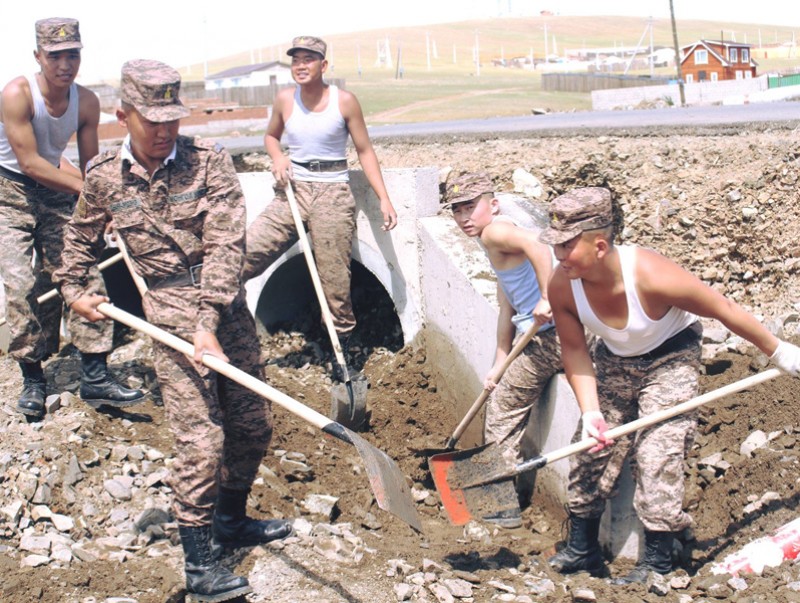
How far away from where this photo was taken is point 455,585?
460 centimetres

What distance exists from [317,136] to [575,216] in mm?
3341

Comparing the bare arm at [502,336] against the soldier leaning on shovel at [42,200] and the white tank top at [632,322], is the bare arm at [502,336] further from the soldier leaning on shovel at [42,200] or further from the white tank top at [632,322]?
the soldier leaning on shovel at [42,200]

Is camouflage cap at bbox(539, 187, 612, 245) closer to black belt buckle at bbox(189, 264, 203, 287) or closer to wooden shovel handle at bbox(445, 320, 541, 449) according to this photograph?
wooden shovel handle at bbox(445, 320, 541, 449)

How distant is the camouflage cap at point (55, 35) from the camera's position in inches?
226

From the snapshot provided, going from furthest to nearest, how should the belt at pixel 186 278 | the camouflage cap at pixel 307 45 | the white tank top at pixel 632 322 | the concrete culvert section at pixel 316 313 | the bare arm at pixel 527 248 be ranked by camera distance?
the concrete culvert section at pixel 316 313 → the camouflage cap at pixel 307 45 → the bare arm at pixel 527 248 → the belt at pixel 186 278 → the white tank top at pixel 632 322

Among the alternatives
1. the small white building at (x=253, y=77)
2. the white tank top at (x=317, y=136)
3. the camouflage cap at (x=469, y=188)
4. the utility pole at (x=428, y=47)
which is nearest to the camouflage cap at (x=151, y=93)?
the camouflage cap at (x=469, y=188)

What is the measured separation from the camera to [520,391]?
5.62 metres

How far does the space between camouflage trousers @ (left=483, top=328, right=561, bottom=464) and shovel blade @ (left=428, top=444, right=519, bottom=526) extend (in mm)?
686

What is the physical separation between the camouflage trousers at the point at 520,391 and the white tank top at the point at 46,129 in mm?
3035

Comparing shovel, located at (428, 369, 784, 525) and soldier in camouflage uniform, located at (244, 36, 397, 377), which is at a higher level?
soldier in camouflage uniform, located at (244, 36, 397, 377)

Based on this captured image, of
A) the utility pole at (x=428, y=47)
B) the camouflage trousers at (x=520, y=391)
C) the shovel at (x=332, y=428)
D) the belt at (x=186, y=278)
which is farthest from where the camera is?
the utility pole at (x=428, y=47)

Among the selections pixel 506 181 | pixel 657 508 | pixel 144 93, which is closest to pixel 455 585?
pixel 657 508

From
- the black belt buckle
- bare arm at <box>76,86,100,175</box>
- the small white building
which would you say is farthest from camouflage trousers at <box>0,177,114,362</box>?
the small white building

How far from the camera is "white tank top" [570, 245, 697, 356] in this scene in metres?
4.17
